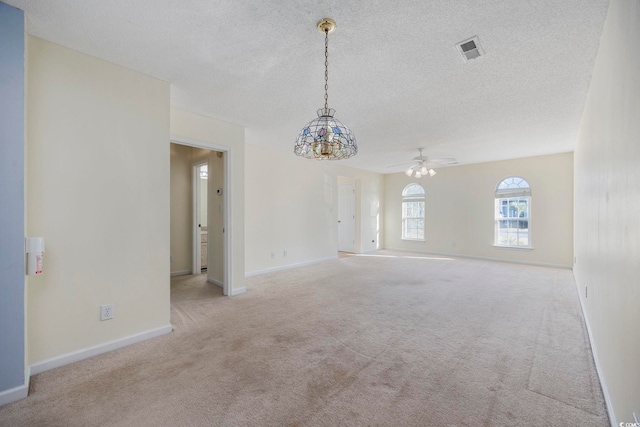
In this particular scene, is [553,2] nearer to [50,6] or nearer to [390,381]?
[390,381]

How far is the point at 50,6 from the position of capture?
5.99ft

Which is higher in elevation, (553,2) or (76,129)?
(553,2)

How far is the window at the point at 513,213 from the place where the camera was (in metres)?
6.49

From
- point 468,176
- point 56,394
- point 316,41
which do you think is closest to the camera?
point 56,394

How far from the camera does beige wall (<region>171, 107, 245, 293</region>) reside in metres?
3.62

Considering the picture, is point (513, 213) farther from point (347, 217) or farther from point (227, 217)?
point (227, 217)

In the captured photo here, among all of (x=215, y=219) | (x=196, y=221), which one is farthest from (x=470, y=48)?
(x=196, y=221)

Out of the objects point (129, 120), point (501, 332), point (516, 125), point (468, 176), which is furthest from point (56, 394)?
point (468, 176)

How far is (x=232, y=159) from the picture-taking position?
13.0ft

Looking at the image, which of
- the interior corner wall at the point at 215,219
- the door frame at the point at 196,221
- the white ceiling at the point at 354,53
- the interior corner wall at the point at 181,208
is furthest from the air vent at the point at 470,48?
the interior corner wall at the point at 181,208

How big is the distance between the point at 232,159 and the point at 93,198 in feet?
6.01

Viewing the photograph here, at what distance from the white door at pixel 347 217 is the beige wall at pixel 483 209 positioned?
137cm

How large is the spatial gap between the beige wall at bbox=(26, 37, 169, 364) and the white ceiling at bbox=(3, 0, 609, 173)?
0.91 feet

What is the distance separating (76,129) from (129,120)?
411 millimetres
